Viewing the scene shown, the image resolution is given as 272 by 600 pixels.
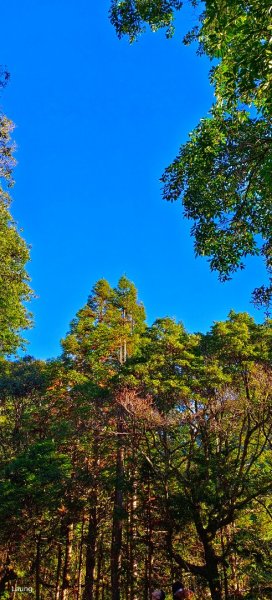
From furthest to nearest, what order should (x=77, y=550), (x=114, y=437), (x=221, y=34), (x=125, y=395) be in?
(x=77, y=550)
(x=114, y=437)
(x=125, y=395)
(x=221, y=34)

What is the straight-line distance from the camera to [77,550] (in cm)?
2330

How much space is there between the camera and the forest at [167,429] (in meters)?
5.61

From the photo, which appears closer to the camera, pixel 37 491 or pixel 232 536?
pixel 232 536

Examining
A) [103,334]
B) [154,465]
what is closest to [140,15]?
[154,465]

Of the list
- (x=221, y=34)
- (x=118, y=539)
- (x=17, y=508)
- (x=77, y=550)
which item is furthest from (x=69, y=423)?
(x=221, y=34)

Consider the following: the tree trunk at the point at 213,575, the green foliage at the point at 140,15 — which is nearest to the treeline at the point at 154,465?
the tree trunk at the point at 213,575

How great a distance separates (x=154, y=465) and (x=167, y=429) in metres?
1.65

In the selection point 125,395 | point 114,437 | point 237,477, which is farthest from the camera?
point 114,437

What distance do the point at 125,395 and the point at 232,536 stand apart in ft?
17.4

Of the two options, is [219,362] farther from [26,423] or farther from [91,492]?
[26,423]

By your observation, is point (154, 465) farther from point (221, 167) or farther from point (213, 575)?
point (221, 167)

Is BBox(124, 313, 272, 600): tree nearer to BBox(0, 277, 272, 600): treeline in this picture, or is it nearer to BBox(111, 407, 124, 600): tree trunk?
BBox(0, 277, 272, 600): treeline

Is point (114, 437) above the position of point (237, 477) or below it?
above

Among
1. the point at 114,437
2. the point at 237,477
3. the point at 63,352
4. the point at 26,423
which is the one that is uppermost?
the point at 63,352
